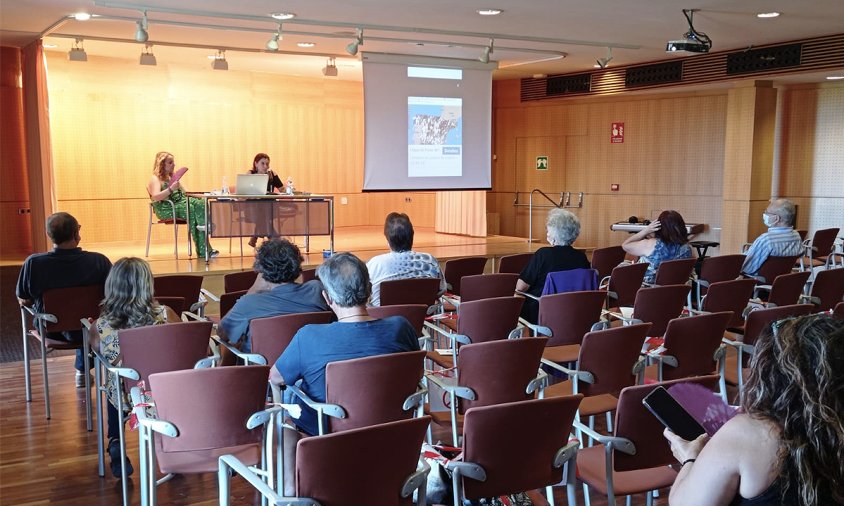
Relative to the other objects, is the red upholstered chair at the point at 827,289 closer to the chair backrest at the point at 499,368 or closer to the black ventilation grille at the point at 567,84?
the chair backrest at the point at 499,368

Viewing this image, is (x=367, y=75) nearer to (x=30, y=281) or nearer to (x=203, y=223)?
(x=203, y=223)

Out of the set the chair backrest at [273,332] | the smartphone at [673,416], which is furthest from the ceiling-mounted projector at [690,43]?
the smartphone at [673,416]

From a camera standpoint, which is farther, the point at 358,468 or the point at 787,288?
the point at 787,288

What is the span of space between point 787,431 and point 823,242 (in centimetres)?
824

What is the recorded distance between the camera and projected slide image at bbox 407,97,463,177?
1084cm

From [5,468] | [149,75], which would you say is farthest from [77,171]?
[5,468]

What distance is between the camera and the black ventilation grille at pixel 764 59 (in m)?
9.84

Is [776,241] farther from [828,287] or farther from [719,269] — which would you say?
[828,287]

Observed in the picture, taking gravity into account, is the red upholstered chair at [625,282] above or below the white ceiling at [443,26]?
below

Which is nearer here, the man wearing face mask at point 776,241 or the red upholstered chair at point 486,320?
the red upholstered chair at point 486,320

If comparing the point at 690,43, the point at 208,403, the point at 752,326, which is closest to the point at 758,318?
the point at 752,326

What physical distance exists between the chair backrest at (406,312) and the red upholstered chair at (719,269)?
3.20 meters

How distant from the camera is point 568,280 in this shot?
5.24 meters

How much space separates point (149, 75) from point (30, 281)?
8203 mm
